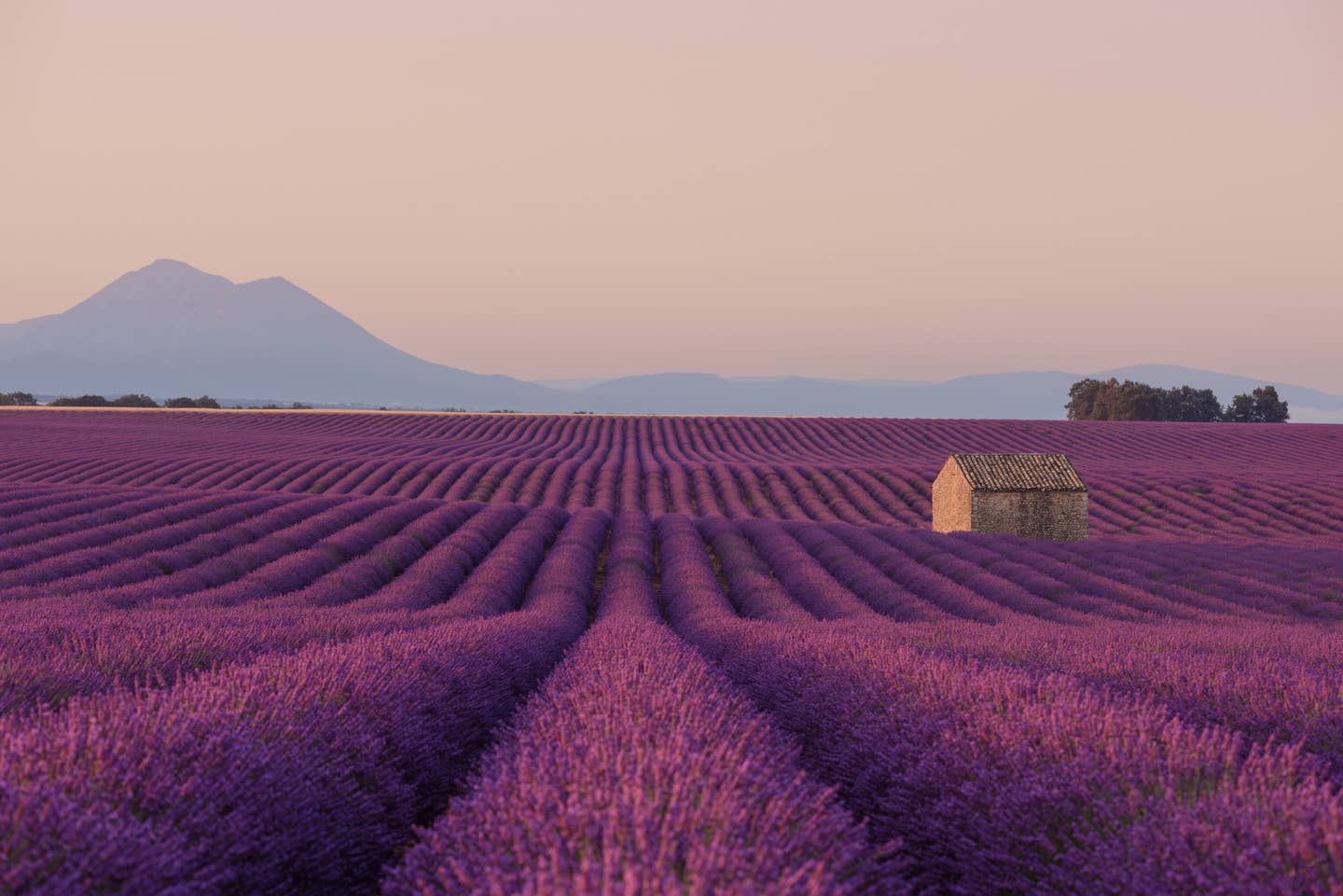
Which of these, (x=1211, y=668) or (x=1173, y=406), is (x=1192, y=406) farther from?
(x=1211, y=668)

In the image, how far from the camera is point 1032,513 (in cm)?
2647

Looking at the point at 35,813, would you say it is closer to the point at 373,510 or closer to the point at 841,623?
the point at 841,623

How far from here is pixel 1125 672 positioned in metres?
6.50

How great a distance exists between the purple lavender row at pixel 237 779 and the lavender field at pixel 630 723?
16mm

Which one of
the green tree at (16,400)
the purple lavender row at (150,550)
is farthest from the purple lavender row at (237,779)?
the green tree at (16,400)

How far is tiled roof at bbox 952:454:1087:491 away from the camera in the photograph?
26.4 m

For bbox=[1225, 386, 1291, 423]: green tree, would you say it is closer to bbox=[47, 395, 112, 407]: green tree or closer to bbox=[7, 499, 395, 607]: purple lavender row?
bbox=[7, 499, 395, 607]: purple lavender row

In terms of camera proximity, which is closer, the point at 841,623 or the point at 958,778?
the point at 958,778

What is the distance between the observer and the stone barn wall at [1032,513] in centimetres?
2638

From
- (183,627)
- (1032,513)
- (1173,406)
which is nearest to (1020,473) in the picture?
(1032,513)

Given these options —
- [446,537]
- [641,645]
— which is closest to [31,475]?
[446,537]

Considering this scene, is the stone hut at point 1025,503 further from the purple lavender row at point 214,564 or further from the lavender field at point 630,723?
the purple lavender row at point 214,564

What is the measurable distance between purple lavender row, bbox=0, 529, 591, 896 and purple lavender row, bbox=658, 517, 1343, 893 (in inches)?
83.1

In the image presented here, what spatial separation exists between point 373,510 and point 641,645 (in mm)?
15869
